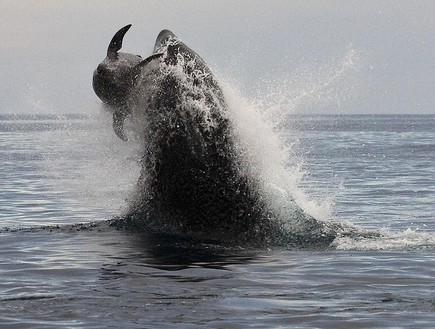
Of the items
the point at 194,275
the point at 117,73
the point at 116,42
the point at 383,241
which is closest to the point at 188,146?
the point at 117,73

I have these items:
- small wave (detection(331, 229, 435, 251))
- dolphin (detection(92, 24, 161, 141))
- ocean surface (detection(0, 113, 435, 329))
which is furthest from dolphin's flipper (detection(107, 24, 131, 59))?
small wave (detection(331, 229, 435, 251))

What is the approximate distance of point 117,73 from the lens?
13977mm

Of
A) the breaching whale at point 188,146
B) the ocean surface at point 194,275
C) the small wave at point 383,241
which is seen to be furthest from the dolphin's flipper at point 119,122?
the small wave at point 383,241

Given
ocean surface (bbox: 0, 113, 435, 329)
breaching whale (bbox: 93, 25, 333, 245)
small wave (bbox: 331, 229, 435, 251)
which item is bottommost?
ocean surface (bbox: 0, 113, 435, 329)

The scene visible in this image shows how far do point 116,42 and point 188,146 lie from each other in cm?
181

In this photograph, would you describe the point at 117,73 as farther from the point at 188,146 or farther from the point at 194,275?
the point at 194,275

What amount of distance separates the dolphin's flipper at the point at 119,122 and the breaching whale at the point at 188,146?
1 cm

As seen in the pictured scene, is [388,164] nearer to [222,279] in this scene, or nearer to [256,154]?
[256,154]

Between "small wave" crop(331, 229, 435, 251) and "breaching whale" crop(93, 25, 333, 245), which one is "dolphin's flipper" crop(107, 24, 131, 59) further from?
"small wave" crop(331, 229, 435, 251)

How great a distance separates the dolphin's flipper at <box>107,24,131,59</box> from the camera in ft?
45.8

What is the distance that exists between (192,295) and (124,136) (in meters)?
4.61

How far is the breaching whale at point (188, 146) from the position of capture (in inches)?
547

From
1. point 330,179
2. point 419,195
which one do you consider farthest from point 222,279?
point 330,179

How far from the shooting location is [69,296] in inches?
399
